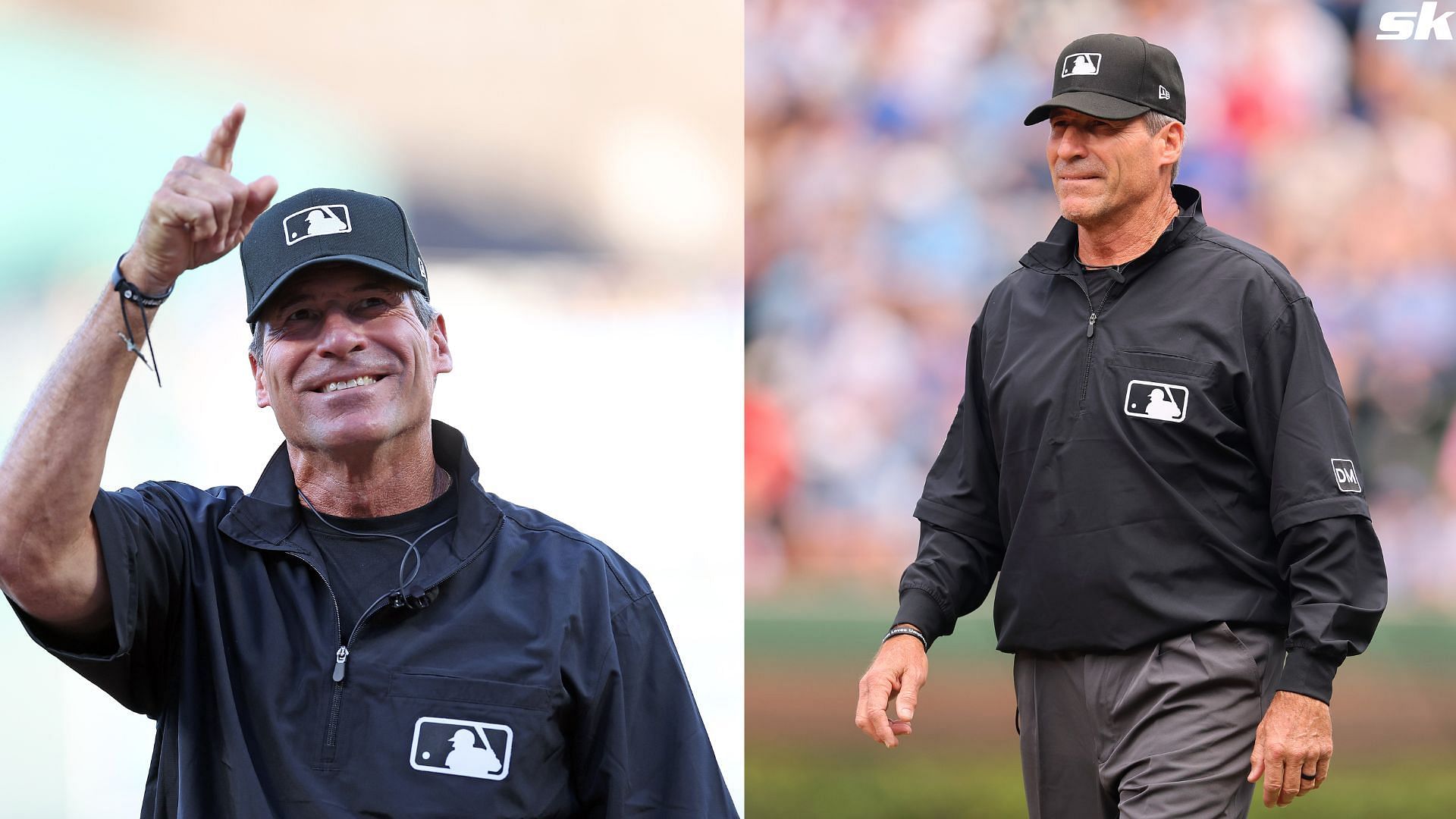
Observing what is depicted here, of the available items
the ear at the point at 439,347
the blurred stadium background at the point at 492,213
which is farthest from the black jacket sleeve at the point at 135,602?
the blurred stadium background at the point at 492,213

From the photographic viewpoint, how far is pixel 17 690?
3.50 metres

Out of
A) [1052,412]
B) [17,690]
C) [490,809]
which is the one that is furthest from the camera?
[17,690]

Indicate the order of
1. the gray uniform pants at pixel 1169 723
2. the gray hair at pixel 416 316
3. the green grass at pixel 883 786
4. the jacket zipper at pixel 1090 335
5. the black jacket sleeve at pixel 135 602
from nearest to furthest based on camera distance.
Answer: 1. the black jacket sleeve at pixel 135 602
2. the gray hair at pixel 416 316
3. the gray uniform pants at pixel 1169 723
4. the jacket zipper at pixel 1090 335
5. the green grass at pixel 883 786

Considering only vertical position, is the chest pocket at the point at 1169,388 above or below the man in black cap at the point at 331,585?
above

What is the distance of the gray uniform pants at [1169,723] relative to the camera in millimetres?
2254

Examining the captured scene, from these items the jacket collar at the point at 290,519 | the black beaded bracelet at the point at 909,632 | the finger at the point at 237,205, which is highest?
the finger at the point at 237,205

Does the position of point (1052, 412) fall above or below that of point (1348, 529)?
above

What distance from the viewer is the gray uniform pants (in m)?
2.25

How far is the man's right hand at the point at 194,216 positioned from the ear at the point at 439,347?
0.39 metres

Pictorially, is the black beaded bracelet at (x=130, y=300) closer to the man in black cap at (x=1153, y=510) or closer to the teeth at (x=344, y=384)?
the teeth at (x=344, y=384)

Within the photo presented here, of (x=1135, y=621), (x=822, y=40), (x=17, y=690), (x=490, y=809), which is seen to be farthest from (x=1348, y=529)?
(x=17, y=690)

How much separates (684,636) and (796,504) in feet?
1.36

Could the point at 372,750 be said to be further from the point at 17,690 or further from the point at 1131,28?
the point at 1131,28

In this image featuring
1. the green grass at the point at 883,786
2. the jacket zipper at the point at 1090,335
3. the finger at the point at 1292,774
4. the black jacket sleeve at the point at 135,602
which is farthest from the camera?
the green grass at the point at 883,786
